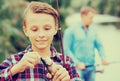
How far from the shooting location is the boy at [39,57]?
6.91ft

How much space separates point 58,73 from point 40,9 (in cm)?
45

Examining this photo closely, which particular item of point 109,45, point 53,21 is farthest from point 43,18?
point 109,45

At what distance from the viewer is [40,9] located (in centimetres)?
214

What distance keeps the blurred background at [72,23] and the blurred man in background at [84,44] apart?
4 cm

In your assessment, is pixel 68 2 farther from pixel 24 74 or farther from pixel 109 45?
pixel 24 74

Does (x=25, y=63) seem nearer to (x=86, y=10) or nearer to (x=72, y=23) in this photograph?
(x=72, y=23)

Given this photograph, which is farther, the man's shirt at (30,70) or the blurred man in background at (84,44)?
the blurred man in background at (84,44)

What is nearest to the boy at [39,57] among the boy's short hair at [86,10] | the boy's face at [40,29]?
the boy's face at [40,29]

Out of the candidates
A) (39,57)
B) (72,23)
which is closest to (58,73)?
(39,57)

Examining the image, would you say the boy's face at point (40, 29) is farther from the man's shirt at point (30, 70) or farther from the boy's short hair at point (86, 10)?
the boy's short hair at point (86, 10)

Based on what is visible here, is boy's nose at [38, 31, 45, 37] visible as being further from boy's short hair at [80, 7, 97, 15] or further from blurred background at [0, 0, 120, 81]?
boy's short hair at [80, 7, 97, 15]

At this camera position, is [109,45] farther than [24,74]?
Yes

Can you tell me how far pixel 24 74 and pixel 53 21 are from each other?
16.3 inches

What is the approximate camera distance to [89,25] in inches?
89.9
